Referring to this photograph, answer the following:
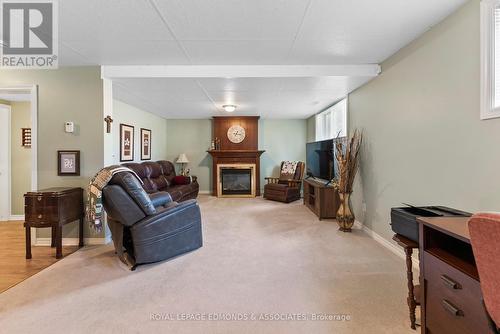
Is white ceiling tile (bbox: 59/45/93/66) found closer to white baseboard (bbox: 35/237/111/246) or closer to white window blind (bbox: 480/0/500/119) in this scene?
white baseboard (bbox: 35/237/111/246)

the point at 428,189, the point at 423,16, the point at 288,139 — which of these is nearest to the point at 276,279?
the point at 428,189

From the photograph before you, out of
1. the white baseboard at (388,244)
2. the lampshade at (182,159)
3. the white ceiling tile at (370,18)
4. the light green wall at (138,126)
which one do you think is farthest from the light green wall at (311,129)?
the light green wall at (138,126)

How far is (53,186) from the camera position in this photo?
10.7ft

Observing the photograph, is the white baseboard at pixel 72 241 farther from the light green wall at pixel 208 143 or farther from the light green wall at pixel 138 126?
the light green wall at pixel 208 143

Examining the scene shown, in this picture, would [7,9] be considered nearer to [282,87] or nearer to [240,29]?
[240,29]

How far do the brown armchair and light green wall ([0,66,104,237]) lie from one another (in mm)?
4016

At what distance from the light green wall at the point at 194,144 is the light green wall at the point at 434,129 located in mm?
4916

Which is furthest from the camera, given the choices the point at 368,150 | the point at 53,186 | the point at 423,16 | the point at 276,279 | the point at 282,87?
the point at 282,87

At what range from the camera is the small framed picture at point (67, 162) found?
3.24 m

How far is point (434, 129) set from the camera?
7.59 ft

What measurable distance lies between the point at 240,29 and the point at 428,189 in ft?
7.84

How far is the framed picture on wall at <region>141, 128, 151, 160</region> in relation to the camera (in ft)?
19.4

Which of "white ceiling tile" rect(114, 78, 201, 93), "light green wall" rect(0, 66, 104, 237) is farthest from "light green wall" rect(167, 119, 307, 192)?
"light green wall" rect(0, 66, 104, 237)

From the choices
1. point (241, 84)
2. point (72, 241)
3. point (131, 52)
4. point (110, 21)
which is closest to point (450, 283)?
point (110, 21)
